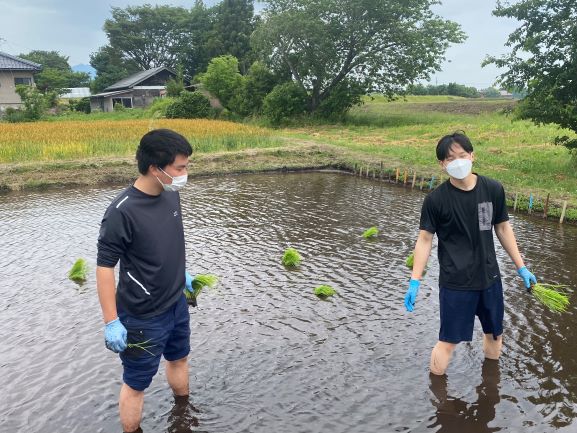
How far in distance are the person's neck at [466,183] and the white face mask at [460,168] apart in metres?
0.06

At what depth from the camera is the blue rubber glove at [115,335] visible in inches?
119

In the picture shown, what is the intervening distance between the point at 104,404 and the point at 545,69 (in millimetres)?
13135

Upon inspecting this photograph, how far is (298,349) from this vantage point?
5.18 m

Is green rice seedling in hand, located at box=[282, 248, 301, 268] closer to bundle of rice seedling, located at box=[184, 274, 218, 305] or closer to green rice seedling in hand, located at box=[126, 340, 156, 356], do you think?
bundle of rice seedling, located at box=[184, 274, 218, 305]

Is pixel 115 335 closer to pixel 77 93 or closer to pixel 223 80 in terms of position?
pixel 223 80

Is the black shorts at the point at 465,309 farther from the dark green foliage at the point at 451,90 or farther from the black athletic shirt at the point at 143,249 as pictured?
the dark green foliage at the point at 451,90

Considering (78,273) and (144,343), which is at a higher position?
(144,343)

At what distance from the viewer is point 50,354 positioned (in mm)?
5125

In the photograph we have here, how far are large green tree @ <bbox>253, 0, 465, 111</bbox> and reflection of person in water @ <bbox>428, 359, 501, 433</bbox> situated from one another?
1112 inches

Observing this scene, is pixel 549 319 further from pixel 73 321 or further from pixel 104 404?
pixel 73 321

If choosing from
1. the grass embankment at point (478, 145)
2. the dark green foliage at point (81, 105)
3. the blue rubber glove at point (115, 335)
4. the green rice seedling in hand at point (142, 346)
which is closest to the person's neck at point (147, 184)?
the blue rubber glove at point (115, 335)

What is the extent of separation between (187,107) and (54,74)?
22983mm

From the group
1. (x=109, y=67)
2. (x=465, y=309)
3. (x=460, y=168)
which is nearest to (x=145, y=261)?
(x=460, y=168)

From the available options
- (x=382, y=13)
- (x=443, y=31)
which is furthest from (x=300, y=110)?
(x=443, y=31)
